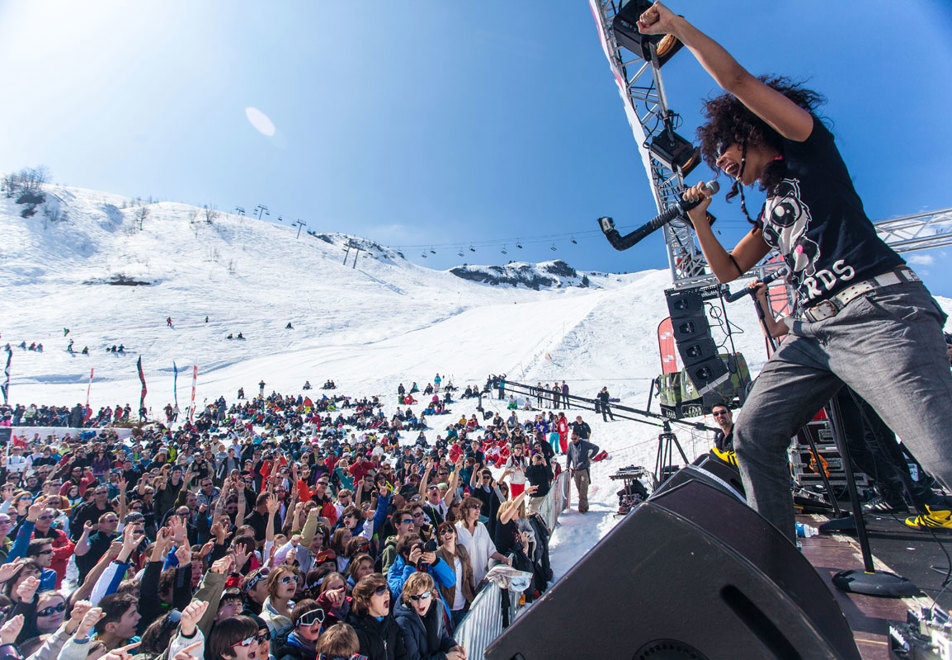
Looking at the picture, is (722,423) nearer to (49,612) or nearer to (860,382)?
(860,382)

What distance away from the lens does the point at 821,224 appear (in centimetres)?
150

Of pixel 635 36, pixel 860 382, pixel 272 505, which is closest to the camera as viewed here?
pixel 860 382

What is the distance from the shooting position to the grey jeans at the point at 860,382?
1.25 metres

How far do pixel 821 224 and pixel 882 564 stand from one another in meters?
2.27

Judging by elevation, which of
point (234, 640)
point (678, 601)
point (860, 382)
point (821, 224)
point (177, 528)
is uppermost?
point (821, 224)

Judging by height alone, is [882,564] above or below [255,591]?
above

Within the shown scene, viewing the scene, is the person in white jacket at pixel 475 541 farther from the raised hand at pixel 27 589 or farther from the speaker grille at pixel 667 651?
the speaker grille at pixel 667 651

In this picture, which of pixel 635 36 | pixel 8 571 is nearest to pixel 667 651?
pixel 8 571

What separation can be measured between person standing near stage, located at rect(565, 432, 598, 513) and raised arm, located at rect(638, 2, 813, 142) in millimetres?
8870

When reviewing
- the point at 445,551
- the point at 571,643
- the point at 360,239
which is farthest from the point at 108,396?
the point at 360,239

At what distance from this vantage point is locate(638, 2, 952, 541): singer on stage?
1.29 meters

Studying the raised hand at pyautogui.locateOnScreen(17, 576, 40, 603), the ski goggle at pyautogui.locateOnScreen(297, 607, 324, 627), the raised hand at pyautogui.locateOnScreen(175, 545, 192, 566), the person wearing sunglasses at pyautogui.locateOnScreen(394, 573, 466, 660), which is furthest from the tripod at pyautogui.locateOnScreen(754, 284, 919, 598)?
the raised hand at pyautogui.locateOnScreen(17, 576, 40, 603)

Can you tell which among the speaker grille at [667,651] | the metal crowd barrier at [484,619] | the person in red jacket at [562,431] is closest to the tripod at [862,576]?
the speaker grille at [667,651]

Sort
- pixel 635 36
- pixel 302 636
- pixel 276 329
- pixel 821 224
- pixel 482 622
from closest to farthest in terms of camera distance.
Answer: pixel 821 224, pixel 302 636, pixel 482 622, pixel 635 36, pixel 276 329
